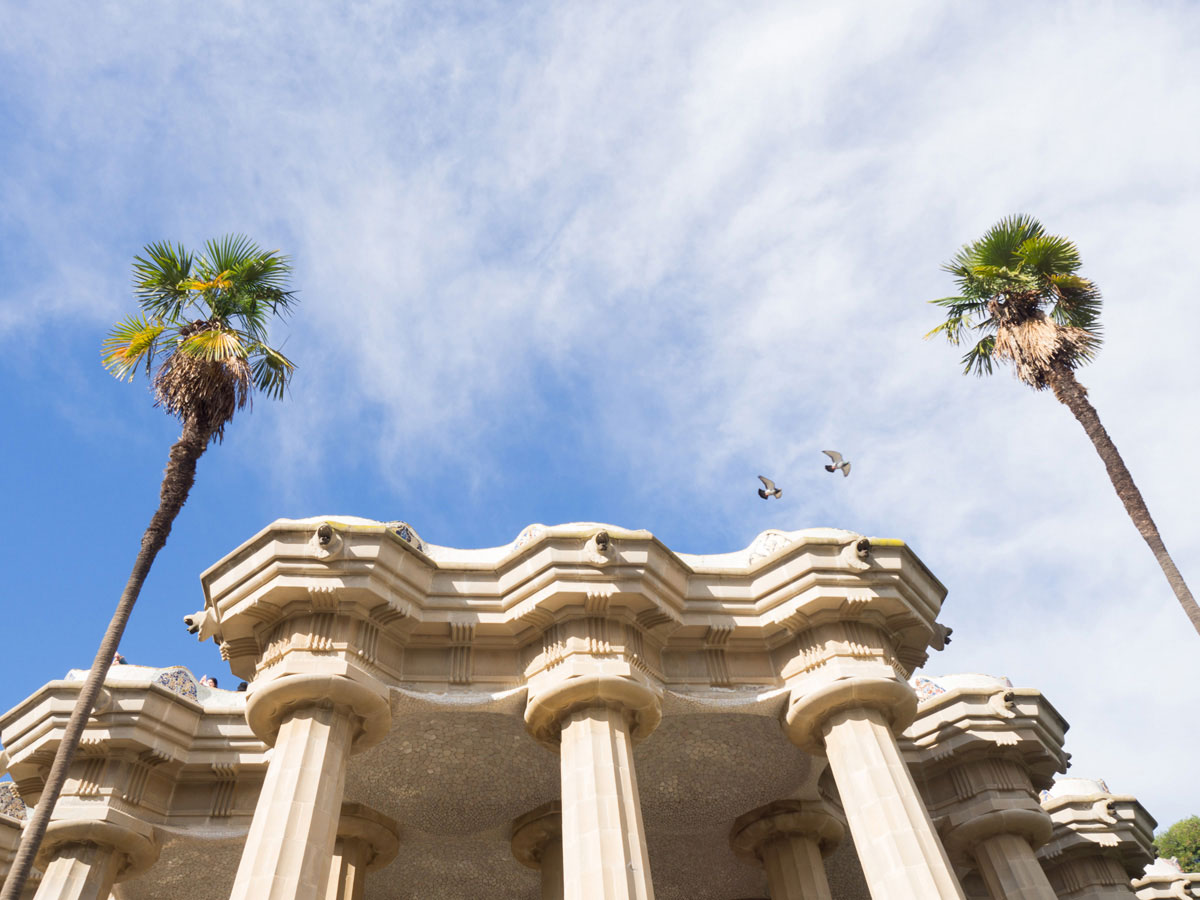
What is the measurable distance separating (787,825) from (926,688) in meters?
5.36

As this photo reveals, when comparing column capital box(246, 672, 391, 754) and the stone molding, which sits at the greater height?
the stone molding

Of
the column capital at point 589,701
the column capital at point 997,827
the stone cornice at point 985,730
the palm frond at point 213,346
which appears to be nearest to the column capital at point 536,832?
the column capital at point 589,701

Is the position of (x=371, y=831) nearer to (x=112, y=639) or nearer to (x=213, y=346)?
(x=112, y=639)

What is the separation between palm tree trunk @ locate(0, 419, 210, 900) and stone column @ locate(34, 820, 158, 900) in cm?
159

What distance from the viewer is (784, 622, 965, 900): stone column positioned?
15.3m

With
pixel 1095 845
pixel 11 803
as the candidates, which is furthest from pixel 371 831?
pixel 1095 845

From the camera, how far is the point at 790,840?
21062 millimetres

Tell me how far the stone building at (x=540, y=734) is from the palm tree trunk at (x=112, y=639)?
1474 mm

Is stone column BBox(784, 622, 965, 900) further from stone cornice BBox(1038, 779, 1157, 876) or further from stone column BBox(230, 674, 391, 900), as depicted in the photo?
stone cornice BBox(1038, 779, 1157, 876)

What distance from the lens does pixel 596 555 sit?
17797 mm

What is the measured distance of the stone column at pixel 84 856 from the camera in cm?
1756

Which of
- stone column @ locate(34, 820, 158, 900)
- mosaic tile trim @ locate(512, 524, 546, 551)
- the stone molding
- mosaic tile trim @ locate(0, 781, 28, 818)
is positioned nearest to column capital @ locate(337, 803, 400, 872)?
stone column @ locate(34, 820, 158, 900)

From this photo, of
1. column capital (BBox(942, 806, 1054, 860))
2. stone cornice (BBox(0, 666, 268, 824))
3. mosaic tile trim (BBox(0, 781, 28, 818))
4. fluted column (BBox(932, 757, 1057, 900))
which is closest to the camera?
stone cornice (BBox(0, 666, 268, 824))

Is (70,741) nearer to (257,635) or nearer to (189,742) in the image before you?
(257,635)
